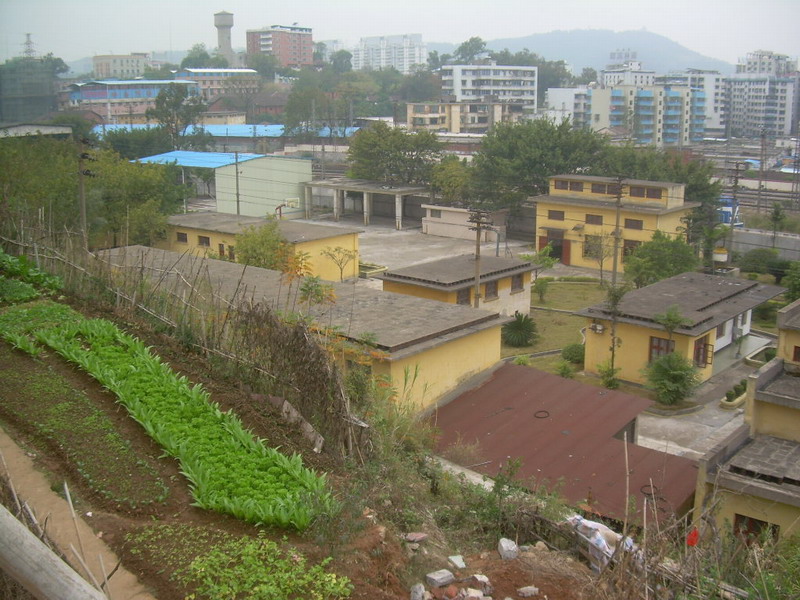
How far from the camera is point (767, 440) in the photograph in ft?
34.5

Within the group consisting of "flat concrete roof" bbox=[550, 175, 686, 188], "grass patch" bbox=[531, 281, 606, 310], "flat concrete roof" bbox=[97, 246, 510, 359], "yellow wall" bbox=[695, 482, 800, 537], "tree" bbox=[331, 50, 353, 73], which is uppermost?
"tree" bbox=[331, 50, 353, 73]

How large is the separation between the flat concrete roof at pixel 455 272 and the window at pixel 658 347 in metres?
4.25

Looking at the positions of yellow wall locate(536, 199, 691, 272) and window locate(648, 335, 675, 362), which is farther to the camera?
yellow wall locate(536, 199, 691, 272)

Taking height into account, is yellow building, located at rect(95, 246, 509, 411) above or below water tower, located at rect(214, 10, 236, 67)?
below

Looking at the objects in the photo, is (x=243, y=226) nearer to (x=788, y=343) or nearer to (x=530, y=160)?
(x=530, y=160)

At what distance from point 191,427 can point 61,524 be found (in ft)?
4.78

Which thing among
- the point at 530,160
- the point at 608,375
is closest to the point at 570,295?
the point at 608,375

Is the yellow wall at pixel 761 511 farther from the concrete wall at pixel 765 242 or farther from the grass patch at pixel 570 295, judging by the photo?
the concrete wall at pixel 765 242

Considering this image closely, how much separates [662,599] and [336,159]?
1888 inches

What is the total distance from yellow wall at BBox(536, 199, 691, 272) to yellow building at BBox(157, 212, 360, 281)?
8169 mm

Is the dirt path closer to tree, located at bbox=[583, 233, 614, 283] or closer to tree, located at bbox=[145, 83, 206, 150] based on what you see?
tree, located at bbox=[583, 233, 614, 283]

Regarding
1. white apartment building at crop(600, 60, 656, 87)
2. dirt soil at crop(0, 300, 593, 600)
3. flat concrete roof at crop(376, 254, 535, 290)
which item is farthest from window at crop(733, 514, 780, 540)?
white apartment building at crop(600, 60, 656, 87)

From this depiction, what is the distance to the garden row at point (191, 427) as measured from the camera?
5.64m

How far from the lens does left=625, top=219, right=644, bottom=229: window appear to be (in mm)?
27362
